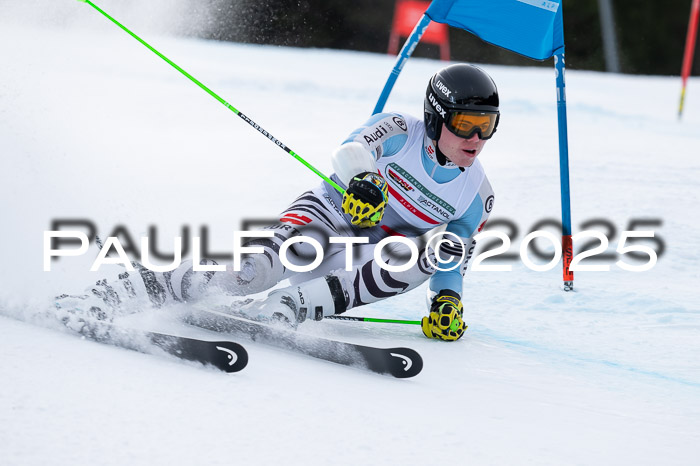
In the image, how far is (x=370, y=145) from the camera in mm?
2992

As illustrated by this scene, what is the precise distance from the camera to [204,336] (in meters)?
2.57

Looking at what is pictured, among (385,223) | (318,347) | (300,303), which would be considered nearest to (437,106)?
Result: (385,223)

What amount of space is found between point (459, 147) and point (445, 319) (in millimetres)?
592

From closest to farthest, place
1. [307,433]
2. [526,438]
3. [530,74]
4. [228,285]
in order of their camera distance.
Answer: [307,433]
[526,438]
[228,285]
[530,74]

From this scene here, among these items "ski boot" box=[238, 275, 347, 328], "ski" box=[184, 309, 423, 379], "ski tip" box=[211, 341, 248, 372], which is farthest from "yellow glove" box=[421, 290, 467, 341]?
"ski tip" box=[211, 341, 248, 372]

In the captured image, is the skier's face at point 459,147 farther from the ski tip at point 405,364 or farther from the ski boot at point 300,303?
the ski tip at point 405,364

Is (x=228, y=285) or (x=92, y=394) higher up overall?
(x=228, y=285)

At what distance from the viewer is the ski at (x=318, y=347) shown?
240cm

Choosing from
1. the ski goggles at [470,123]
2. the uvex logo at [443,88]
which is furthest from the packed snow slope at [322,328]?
the uvex logo at [443,88]

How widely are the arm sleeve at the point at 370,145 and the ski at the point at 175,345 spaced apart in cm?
86

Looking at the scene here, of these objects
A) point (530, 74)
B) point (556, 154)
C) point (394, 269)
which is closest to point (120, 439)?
point (394, 269)

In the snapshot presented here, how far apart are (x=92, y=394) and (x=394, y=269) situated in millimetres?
1340

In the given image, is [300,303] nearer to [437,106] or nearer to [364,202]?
[364,202]

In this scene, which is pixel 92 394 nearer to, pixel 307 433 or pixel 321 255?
pixel 307 433
